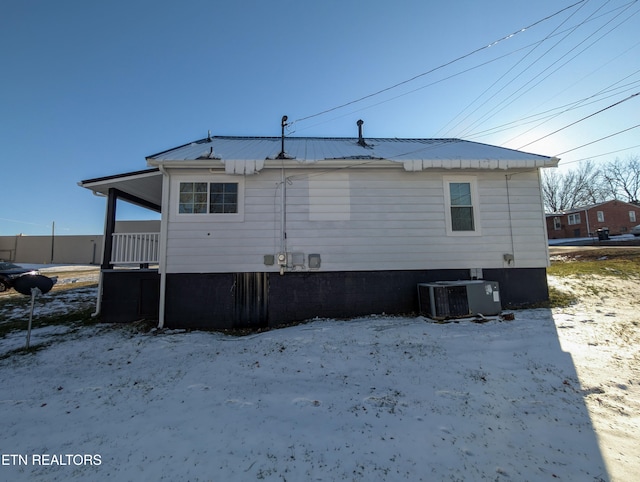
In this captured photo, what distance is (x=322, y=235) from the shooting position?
7.50 m

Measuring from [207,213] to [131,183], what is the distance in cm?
273

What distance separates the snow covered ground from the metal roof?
4037 millimetres

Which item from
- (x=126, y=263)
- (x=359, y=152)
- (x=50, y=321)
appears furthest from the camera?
(x=359, y=152)

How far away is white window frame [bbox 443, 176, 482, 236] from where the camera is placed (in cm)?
775

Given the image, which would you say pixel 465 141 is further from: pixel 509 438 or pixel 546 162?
pixel 509 438

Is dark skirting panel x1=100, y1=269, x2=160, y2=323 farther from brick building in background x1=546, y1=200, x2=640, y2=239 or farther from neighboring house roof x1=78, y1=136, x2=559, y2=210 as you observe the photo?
A: brick building in background x1=546, y1=200, x2=640, y2=239

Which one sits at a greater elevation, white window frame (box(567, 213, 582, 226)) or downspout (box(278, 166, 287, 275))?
white window frame (box(567, 213, 582, 226))

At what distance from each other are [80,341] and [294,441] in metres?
6.06

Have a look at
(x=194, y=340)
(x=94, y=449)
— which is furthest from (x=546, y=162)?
(x=94, y=449)

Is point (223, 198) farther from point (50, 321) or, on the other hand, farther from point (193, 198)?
point (50, 321)

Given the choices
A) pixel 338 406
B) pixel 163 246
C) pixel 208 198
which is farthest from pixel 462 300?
pixel 163 246

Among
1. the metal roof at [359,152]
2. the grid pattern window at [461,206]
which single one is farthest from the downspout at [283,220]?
the grid pattern window at [461,206]

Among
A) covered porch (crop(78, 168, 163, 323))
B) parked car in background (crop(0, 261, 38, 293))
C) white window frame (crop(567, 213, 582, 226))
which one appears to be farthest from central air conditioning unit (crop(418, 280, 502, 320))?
white window frame (crop(567, 213, 582, 226))

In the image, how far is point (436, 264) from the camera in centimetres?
762
